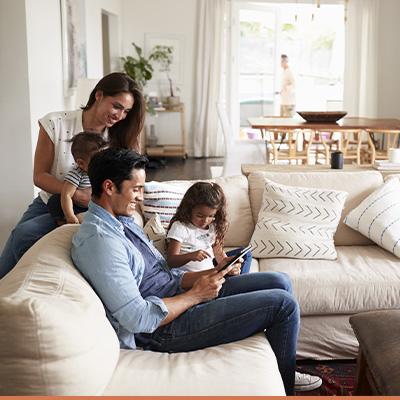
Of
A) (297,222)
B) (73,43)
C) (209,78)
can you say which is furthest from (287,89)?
(297,222)

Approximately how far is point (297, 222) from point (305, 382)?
0.97 metres

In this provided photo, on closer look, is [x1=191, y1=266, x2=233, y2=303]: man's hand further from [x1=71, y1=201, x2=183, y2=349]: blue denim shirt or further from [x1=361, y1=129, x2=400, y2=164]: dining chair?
[x1=361, y1=129, x2=400, y2=164]: dining chair

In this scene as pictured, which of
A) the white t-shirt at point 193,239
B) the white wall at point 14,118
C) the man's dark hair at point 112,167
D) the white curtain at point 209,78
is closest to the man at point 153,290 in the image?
the man's dark hair at point 112,167

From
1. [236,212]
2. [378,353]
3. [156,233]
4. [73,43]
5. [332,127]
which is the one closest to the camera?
[378,353]

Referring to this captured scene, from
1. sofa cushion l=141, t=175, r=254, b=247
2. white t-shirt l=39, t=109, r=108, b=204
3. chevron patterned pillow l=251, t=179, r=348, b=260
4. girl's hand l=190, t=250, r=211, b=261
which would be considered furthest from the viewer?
sofa cushion l=141, t=175, r=254, b=247

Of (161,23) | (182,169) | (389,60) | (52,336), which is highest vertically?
(161,23)

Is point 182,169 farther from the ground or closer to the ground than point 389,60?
closer to the ground

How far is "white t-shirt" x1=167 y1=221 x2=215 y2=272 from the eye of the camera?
8.33 feet

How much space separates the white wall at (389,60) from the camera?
28.8ft

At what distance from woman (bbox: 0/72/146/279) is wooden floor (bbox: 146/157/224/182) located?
4.32 m

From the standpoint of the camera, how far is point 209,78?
29.1ft

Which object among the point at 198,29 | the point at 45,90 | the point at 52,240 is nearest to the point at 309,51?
the point at 198,29

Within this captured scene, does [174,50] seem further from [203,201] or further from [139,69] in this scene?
[203,201]

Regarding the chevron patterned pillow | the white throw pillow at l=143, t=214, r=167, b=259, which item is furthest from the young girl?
the chevron patterned pillow
